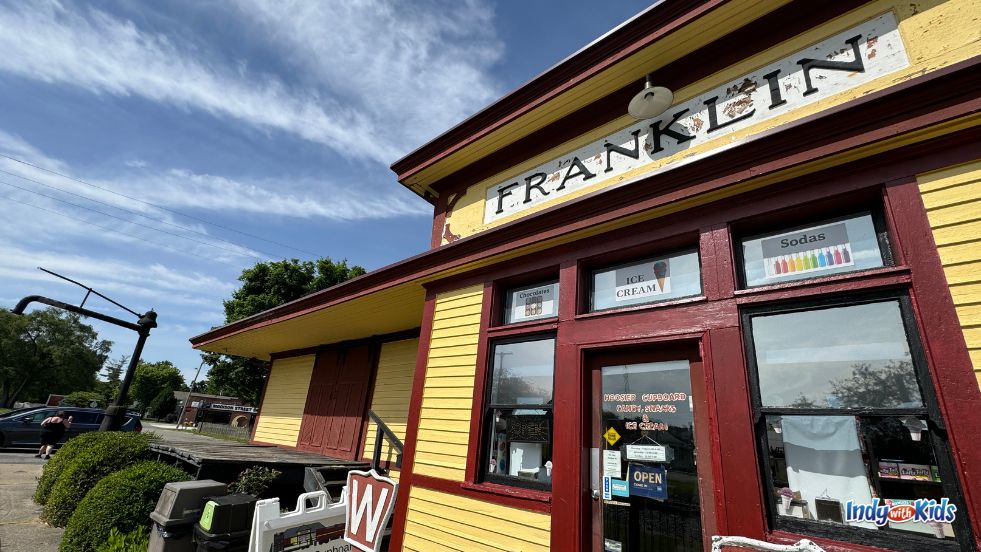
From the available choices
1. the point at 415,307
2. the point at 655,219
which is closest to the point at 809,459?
the point at 655,219

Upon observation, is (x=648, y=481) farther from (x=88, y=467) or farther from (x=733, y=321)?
(x=88, y=467)

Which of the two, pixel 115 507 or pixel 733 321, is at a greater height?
pixel 733 321

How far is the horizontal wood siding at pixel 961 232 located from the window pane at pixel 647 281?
1.42 metres

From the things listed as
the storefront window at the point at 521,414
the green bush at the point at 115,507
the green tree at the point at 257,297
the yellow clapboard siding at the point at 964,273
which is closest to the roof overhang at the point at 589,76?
the yellow clapboard siding at the point at 964,273

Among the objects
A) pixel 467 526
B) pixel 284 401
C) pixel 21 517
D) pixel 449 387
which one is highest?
pixel 449 387

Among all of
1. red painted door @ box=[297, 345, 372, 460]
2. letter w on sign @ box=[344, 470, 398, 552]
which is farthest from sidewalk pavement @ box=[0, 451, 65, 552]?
letter w on sign @ box=[344, 470, 398, 552]

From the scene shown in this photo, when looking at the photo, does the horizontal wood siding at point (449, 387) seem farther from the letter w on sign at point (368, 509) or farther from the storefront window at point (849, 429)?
the storefront window at point (849, 429)

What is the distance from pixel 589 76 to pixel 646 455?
3823mm

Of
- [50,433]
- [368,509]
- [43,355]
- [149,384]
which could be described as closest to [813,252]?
[368,509]

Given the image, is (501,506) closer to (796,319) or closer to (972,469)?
(796,319)

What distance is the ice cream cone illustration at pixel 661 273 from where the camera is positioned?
12.6 feet

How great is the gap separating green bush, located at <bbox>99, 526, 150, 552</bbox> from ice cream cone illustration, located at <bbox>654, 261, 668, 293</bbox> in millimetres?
6259

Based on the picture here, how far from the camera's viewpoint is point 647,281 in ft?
12.9

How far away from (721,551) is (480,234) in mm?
3667
